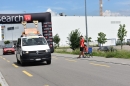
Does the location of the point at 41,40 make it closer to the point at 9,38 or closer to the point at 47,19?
the point at 47,19

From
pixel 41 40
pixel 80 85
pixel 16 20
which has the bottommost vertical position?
pixel 80 85

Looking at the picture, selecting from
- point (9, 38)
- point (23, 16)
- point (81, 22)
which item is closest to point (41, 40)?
point (23, 16)

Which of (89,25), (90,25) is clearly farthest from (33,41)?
(90,25)

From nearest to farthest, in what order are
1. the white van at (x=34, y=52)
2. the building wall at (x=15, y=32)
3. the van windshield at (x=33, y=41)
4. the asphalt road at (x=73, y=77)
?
the asphalt road at (x=73, y=77) < the white van at (x=34, y=52) < the van windshield at (x=33, y=41) < the building wall at (x=15, y=32)

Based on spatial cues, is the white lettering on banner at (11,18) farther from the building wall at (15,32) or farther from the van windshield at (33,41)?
the building wall at (15,32)

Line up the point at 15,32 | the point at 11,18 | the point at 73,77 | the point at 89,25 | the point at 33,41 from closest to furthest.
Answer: the point at 73,77
the point at 33,41
the point at 11,18
the point at 89,25
the point at 15,32

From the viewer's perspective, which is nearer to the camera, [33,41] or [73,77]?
[73,77]

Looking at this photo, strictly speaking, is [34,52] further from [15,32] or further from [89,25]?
[15,32]

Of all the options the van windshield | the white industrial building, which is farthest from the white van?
the white industrial building

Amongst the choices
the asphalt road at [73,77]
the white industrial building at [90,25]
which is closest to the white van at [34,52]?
the asphalt road at [73,77]

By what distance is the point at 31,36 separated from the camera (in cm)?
1806

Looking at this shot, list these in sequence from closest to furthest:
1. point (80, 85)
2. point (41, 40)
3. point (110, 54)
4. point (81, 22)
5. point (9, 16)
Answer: point (80, 85) → point (41, 40) → point (110, 54) → point (9, 16) → point (81, 22)

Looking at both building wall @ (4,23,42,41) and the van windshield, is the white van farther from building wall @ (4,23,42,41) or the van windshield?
building wall @ (4,23,42,41)

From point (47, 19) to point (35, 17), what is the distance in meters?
1.71
